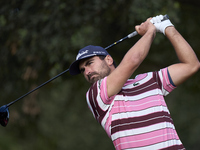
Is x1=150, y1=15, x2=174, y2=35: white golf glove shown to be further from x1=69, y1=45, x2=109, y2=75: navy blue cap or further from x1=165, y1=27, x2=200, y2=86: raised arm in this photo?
x1=69, y1=45, x2=109, y2=75: navy blue cap

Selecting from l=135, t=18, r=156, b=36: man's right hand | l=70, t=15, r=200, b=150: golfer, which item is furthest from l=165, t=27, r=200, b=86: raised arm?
l=135, t=18, r=156, b=36: man's right hand

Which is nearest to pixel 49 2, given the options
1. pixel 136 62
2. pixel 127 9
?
pixel 127 9

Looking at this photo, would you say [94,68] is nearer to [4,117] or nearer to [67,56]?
[4,117]

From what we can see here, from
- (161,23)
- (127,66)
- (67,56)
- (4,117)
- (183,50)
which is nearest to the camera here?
(127,66)

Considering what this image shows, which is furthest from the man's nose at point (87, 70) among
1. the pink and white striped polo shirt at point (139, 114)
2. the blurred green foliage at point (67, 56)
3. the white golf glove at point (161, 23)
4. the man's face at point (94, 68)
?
the blurred green foliage at point (67, 56)

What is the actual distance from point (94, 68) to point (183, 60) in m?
0.73

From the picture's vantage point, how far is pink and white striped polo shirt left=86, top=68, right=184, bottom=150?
278 cm

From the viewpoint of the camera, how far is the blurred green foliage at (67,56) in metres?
6.33

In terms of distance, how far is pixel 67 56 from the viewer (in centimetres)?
644

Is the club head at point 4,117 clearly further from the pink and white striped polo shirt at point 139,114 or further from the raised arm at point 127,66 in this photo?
the raised arm at point 127,66

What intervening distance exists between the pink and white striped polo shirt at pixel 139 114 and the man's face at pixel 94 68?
19cm

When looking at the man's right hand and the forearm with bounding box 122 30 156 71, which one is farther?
the man's right hand

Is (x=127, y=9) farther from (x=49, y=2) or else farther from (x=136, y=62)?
(x=136, y=62)

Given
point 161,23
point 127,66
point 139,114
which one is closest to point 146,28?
point 161,23
